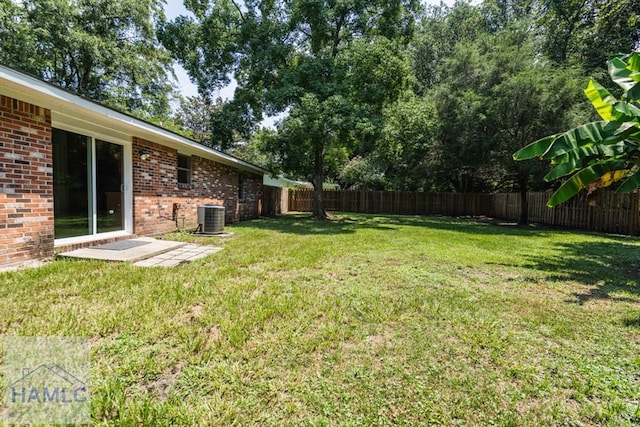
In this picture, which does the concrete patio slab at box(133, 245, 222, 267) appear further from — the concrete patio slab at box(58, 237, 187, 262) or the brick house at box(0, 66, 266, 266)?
the brick house at box(0, 66, 266, 266)

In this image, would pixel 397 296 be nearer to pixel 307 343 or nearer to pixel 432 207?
pixel 307 343

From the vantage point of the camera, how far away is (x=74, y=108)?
4.77 meters

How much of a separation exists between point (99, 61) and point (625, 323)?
76.1 ft

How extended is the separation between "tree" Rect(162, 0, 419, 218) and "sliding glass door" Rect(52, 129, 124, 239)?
6.11 metres

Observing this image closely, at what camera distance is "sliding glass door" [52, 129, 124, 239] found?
5.18 meters

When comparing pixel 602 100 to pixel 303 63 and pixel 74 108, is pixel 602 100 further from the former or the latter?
pixel 303 63

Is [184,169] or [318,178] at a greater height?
[318,178]

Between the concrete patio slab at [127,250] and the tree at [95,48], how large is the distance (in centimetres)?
1613

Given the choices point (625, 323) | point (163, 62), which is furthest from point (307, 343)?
point (163, 62)

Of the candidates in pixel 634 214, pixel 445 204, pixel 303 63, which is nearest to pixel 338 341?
pixel 303 63

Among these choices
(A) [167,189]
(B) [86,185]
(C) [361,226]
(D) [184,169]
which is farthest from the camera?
(C) [361,226]

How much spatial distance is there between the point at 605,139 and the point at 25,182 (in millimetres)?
8590

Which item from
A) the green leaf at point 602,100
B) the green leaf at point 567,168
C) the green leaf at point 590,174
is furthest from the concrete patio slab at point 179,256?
the green leaf at point 602,100

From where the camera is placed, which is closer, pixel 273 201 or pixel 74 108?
pixel 74 108
